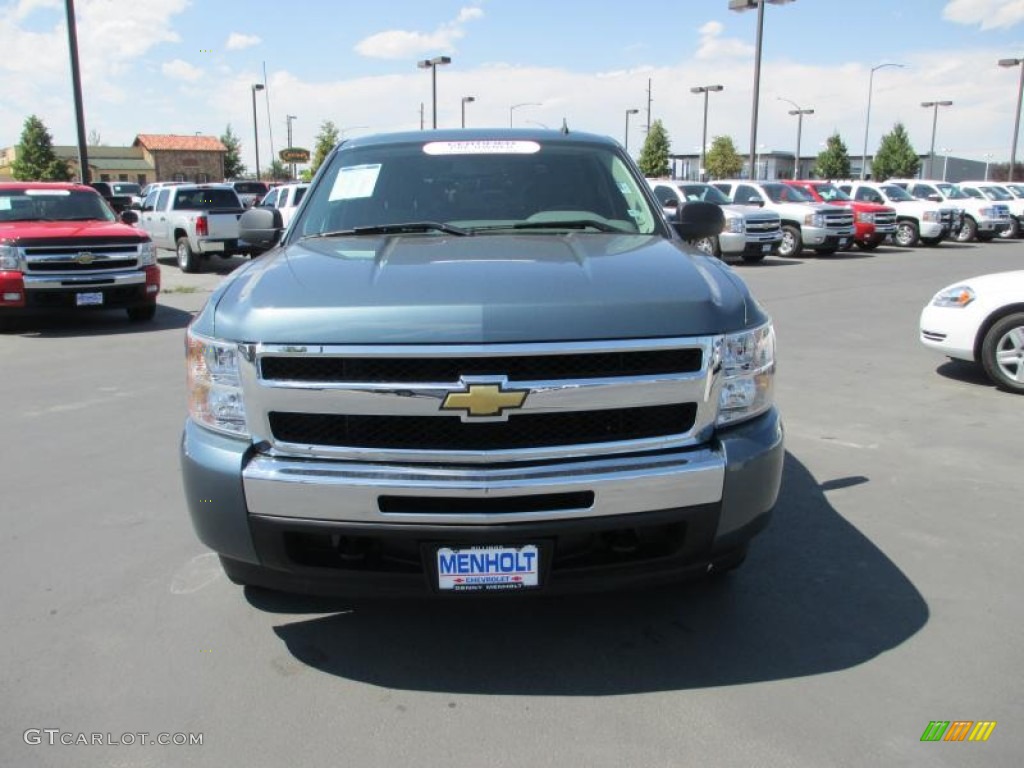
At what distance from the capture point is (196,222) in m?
18.1

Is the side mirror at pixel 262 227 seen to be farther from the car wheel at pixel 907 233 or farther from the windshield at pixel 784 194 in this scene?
the car wheel at pixel 907 233

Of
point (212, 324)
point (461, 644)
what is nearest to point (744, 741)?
point (461, 644)

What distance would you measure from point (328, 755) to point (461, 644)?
29.1 inches

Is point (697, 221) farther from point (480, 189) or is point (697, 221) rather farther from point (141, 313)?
point (141, 313)

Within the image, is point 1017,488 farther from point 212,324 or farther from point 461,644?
point 212,324

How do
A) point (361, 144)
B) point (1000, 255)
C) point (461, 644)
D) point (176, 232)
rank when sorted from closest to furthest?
point (461, 644)
point (361, 144)
point (176, 232)
point (1000, 255)

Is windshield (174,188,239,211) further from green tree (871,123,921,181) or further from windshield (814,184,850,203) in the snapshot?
green tree (871,123,921,181)

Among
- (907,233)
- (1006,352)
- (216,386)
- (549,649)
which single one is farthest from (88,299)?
(907,233)

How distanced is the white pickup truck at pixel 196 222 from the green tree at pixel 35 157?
2272 inches

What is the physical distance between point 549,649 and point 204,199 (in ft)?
61.4

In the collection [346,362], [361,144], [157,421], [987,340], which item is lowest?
[157,421]

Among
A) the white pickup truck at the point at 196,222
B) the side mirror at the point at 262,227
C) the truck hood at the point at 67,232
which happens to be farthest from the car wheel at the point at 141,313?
the side mirror at the point at 262,227


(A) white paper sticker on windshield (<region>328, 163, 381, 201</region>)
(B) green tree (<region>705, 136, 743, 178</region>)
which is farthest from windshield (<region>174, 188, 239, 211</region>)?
(B) green tree (<region>705, 136, 743, 178</region>)

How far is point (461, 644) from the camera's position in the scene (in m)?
3.21
